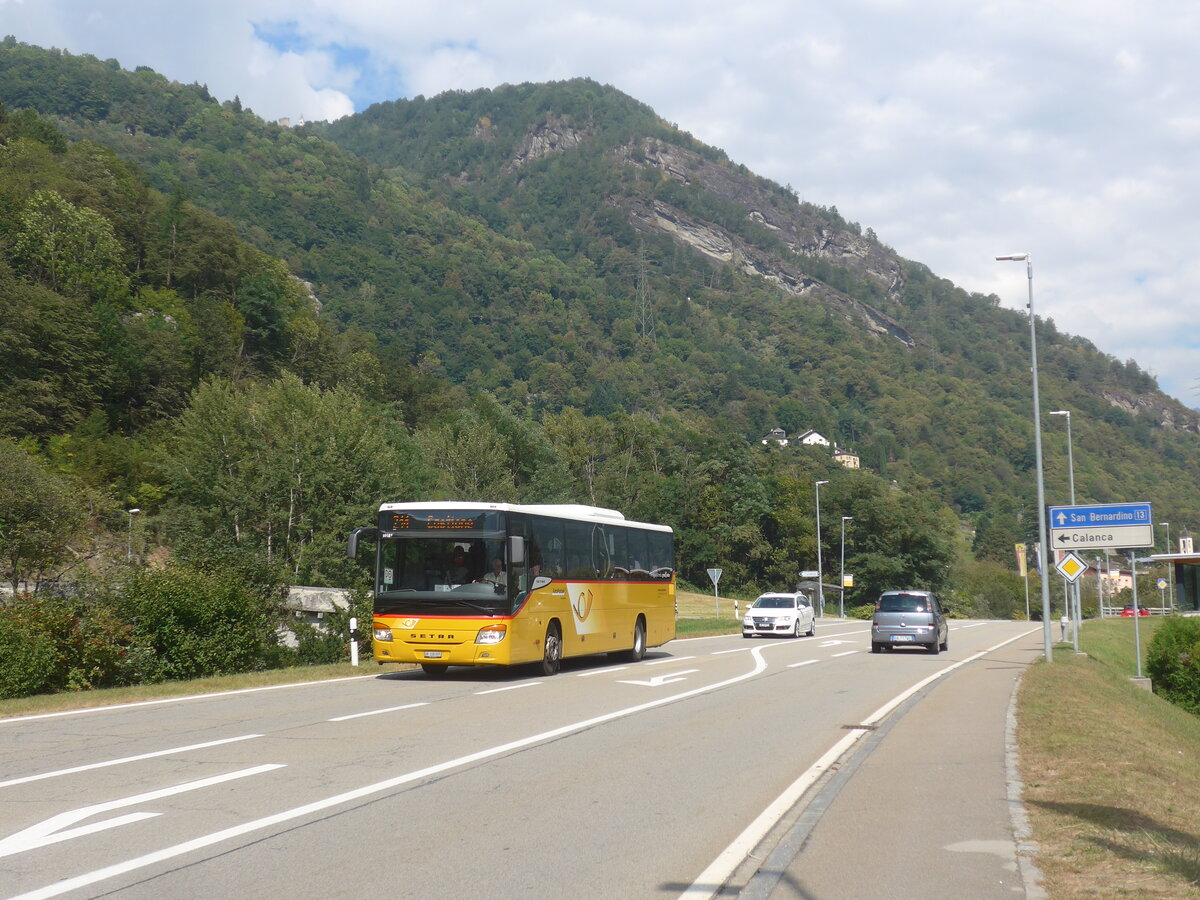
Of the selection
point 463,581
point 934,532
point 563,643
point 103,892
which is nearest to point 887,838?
point 103,892

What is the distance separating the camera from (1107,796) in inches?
336

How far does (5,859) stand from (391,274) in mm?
185047

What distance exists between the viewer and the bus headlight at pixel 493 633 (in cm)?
1830

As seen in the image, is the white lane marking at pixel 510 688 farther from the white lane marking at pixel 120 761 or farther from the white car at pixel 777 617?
A: the white car at pixel 777 617

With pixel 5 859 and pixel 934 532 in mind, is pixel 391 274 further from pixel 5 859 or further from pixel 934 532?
pixel 5 859

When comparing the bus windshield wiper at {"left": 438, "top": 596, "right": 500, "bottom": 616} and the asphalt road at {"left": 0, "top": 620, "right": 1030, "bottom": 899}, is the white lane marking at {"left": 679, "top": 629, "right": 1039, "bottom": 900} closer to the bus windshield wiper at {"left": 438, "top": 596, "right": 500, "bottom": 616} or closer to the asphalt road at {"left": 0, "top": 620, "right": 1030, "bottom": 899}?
the asphalt road at {"left": 0, "top": 620, "right": 1030, "bottom": 899}

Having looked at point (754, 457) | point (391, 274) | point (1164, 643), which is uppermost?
point (391, 274)

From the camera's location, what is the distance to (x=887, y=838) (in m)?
7.29

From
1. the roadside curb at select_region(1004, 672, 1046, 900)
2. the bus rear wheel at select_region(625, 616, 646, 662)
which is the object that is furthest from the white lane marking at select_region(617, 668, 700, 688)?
the roadside curb at select_region(1004, 672, 1046, 900)

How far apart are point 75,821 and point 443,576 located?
1145 cm

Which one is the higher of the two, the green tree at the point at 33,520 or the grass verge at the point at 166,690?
the green tree at the point at 33,520

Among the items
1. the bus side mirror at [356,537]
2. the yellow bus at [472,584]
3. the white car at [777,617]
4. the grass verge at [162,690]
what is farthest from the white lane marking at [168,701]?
the white car at [777,617]

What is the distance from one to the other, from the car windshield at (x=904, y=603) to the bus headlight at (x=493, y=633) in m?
16.3

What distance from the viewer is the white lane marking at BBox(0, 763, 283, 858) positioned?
678 centimetres
